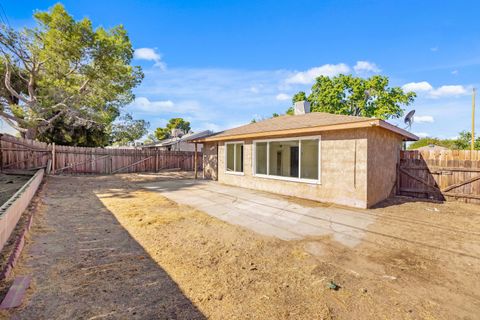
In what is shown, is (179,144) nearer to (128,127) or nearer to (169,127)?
(128,127)

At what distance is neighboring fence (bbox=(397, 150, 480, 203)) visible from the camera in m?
6.92

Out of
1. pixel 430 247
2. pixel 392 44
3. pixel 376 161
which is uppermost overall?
pixel 392 44

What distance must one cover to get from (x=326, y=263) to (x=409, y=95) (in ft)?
96.0

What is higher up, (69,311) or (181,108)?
(181,108)

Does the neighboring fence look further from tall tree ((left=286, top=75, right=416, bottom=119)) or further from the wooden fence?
tall tree ((left=286, top=75, right=416, bottom=119))

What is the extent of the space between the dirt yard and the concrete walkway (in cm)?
30

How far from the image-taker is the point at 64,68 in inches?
565

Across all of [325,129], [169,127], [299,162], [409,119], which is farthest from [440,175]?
[169,127]

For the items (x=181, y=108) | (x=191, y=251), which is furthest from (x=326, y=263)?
(x=181, y=108)

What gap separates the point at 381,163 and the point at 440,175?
2379mm

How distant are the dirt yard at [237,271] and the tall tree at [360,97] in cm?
2390

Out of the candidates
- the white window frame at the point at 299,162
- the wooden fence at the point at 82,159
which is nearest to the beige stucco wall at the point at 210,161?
the white window frame at the point at 299,162

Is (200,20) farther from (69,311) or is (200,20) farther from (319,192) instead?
(69,311)

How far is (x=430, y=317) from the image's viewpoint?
208 cm
